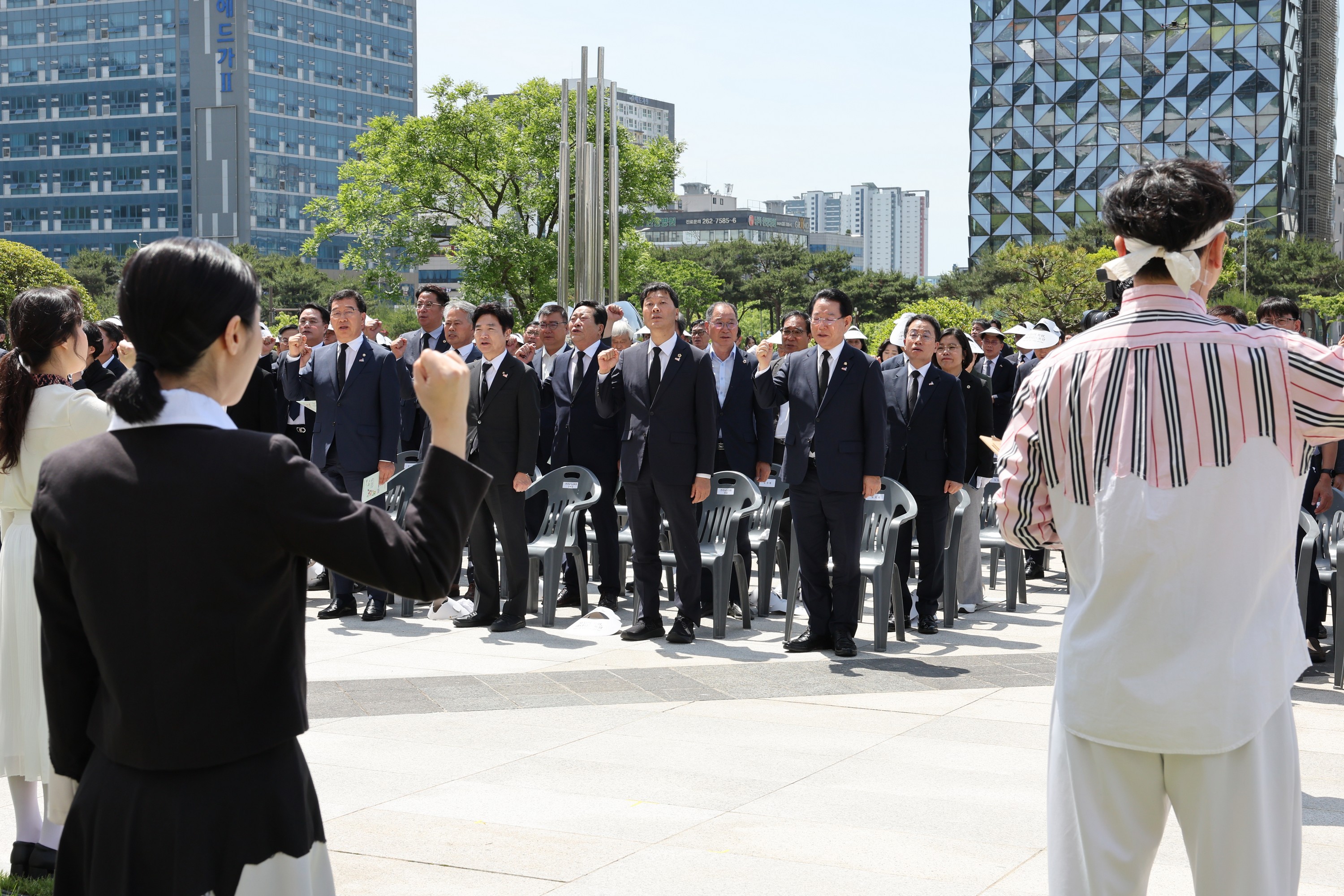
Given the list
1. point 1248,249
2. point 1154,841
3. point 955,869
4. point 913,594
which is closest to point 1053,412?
point 1154,841

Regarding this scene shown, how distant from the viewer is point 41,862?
4.21 m

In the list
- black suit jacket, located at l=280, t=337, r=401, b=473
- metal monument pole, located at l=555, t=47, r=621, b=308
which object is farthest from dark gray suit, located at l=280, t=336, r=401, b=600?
metal monument pole, located at l=555, t=47, r=621, b=308

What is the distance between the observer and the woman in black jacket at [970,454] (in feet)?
31.3

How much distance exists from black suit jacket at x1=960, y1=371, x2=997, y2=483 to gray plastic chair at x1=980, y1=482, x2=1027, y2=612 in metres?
0.23

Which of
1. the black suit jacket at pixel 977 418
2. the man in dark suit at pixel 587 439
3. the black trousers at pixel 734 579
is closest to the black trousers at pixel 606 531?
the man in dark suit at pixel 587 439

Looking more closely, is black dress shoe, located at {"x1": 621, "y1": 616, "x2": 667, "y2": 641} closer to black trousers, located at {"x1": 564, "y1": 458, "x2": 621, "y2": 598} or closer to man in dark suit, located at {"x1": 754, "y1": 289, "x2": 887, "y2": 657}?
man in dark suit, located at {"x1": 754, "y1": 289, "x2": 887, "y2": 657}

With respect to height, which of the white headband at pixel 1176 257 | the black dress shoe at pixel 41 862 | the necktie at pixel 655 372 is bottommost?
the black dress shoe at pixel 41 862

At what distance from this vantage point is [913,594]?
33.2ft

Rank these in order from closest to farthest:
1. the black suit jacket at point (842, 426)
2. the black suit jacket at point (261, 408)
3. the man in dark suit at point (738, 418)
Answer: the black suit jacket at point (261, 408)
the black suit jacket at point (842, 426)
the man in dark suit at point (738, 418)

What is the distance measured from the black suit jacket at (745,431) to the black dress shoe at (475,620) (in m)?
2.06

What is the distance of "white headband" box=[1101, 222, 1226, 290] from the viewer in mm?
2668

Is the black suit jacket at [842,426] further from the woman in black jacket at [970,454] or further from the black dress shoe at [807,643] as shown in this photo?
the woman in black jacket at [970,454]

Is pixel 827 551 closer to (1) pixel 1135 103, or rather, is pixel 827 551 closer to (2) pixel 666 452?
(2) pixel 666 452

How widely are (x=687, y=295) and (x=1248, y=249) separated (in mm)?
30471
